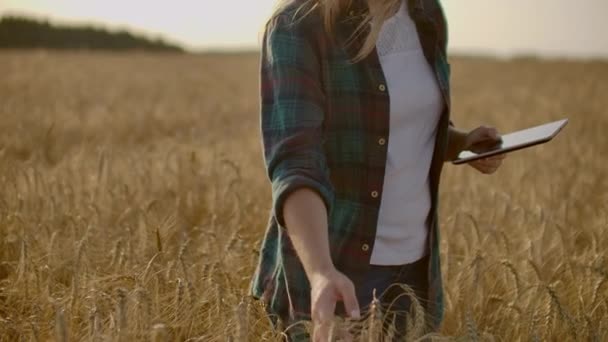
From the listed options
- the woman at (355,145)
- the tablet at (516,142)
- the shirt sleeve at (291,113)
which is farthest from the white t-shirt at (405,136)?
the shirt sleeve at (291,113)

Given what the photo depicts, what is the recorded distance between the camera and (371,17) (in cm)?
145

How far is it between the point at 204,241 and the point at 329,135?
3.72ft

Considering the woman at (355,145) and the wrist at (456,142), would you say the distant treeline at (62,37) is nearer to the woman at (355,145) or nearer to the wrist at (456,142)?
the wrist at (456,142)

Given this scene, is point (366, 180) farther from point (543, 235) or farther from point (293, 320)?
point (543, 235)

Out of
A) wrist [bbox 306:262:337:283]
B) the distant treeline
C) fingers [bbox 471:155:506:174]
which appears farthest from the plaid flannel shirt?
the distant treeline

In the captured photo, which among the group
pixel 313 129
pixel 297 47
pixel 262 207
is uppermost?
pixel 297 47

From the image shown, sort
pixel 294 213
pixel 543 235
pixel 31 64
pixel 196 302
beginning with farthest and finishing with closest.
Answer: pixel 31 64, pixel 543 235, pixel 196 302, pixel 294 213

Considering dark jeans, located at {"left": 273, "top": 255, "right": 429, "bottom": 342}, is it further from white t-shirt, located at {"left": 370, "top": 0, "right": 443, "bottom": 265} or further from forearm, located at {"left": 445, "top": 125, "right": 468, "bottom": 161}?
forearm, located at {"left": 445, "top": 125, "right": 468, "bottom": 161}

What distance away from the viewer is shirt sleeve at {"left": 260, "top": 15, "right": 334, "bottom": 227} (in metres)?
1.23

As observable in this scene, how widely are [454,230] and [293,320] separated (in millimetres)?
1418

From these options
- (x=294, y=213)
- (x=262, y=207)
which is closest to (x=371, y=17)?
(x=294, y=213)

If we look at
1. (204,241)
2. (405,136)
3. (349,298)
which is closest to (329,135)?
(405,136)

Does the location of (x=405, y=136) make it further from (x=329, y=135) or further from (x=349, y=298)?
(x=349, y=298)

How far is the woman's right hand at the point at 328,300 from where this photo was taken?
3.56 feet
